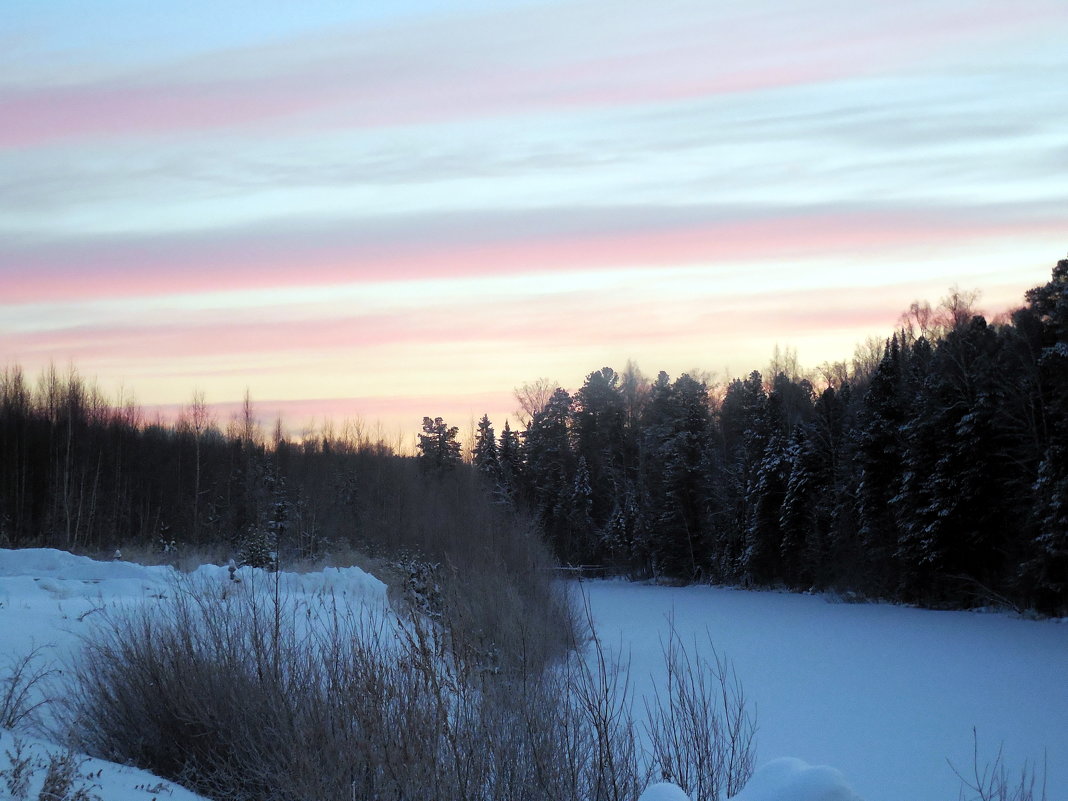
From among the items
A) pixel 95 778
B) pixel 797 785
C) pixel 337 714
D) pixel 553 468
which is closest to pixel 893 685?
pixel 337 714

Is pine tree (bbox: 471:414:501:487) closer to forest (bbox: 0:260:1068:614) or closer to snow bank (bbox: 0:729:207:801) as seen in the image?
forest (bbox: 0:260:1068:614)

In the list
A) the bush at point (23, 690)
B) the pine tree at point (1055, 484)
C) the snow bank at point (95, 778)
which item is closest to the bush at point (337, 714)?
the bush at point (23, 690)

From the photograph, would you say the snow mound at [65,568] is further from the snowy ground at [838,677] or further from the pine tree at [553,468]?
the pine tree at [553,468]

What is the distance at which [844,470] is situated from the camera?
45.9m

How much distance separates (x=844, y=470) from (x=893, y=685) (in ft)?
78.0

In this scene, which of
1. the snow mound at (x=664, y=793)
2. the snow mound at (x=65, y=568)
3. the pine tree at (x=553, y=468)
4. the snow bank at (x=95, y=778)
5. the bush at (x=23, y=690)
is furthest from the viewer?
the pine tree at (x=553, y=468)

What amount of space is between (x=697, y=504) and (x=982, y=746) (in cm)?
4637

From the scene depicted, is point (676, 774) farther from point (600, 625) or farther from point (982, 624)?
point (982, 624)

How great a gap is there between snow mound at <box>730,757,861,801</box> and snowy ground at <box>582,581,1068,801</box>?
14.0ft

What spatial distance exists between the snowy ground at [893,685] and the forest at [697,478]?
144 inches

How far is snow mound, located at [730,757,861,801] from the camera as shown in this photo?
13.6ft

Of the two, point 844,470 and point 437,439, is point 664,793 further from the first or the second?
point 437,439

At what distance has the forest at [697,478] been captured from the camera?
33.9 m

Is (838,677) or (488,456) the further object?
(488,456)
